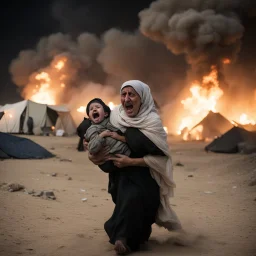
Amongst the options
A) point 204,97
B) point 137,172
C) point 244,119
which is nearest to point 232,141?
point 137,172

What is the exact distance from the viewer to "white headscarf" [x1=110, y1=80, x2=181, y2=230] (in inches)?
107

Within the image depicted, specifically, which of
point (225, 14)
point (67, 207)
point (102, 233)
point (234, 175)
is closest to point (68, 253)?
point (102, 233)

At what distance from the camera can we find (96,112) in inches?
109

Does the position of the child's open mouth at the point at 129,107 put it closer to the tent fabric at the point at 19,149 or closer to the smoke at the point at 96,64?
the tent fabric at the point at 19,149

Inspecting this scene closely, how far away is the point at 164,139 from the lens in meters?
2.79

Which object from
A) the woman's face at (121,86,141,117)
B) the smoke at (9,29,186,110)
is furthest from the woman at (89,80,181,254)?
the smoke at (9,29,186,110)

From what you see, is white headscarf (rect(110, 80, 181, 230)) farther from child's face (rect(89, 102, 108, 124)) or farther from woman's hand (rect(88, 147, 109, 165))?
woman's hand (rect(88, 147, 109, 165))

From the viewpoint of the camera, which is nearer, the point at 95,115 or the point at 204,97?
the point at 95,115

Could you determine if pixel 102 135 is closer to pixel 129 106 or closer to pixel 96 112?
pixel 96 112

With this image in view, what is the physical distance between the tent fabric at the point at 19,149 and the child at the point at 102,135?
700cm

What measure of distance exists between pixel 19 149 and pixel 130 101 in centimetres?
743

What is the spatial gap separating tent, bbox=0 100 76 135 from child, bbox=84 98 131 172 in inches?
778

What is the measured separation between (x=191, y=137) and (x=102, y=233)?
1775cm

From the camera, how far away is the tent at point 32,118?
860 inches
